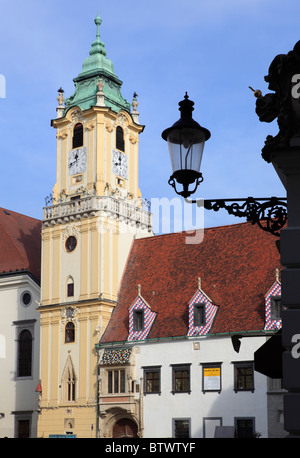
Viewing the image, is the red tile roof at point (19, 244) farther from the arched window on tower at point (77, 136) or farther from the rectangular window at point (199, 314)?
the rectangular window at point (199, 314)

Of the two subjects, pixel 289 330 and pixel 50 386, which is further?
pixel 50 386

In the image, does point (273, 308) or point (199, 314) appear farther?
point (199, 314)

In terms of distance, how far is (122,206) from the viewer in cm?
4478

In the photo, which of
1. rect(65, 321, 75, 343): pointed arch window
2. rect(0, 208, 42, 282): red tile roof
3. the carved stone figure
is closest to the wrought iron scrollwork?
the carved stone figure

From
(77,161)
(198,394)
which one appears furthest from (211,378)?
(77,161)

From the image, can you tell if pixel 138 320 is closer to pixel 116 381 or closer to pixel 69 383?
pixel 116 381

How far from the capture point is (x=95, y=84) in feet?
154

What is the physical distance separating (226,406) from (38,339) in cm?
1381

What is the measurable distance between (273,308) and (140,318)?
7846 mm

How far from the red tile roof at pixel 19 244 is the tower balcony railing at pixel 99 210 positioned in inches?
154

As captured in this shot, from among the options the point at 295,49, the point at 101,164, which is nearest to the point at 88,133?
the point at 101,164

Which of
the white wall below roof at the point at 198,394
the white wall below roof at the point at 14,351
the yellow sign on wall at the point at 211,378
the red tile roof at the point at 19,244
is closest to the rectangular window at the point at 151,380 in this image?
the white wall below roof at the point at 198,394

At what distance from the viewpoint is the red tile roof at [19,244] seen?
158 feet
